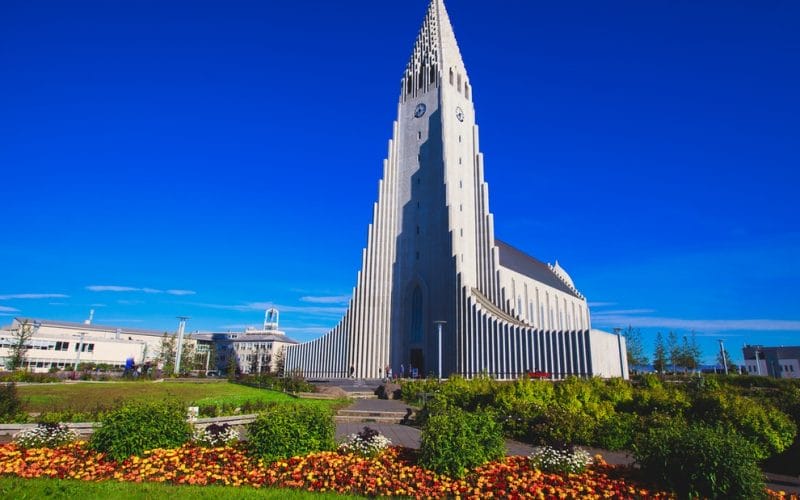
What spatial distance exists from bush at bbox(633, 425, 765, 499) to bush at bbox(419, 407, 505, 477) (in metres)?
2.54

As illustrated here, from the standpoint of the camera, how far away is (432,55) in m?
54.0

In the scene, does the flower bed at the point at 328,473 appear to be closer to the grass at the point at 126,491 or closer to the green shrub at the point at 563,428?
the grass at the point at 126,491

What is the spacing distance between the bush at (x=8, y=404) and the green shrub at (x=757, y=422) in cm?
1641

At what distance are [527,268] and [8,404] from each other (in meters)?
58.9

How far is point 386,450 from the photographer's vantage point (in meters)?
9.34

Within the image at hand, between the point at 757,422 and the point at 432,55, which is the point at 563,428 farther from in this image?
the point at 432,55

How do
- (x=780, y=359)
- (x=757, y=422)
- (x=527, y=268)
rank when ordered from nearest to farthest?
(x=757, y=422)
(x=527, y=268)
(x=780, y=359)

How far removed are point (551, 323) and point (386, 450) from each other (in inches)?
2239

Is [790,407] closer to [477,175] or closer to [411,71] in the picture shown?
[477,175]

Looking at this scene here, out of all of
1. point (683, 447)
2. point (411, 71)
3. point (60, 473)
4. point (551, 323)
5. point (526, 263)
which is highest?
point (411, 71)

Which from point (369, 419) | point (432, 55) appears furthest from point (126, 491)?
point (432, 55)

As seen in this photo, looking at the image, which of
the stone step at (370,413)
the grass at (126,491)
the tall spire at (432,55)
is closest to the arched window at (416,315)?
the tall spire at (432,55)

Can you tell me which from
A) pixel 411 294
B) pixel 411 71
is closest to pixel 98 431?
pixel 411 294

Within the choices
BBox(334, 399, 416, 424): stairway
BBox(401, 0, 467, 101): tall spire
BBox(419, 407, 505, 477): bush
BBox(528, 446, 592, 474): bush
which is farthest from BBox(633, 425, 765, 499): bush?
BBox(401, 0, 467, 101): tall spire
